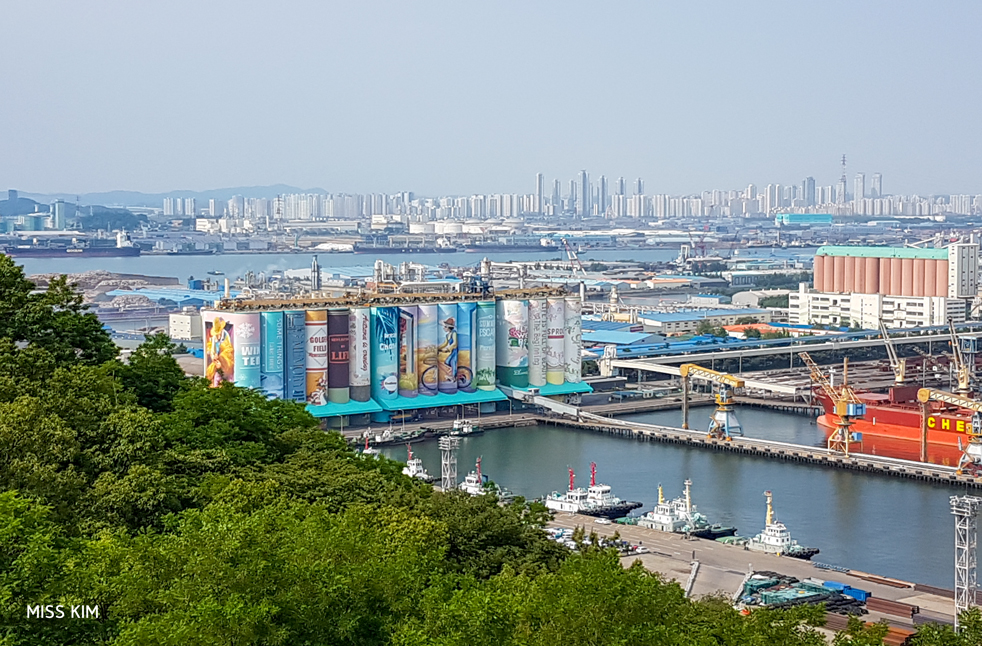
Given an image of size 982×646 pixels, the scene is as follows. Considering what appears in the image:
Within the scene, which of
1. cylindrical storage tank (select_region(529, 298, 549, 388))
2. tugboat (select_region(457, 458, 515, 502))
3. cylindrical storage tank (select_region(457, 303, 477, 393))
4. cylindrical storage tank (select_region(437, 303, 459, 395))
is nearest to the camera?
tugboat (select_region(457, 458, 515, 502))

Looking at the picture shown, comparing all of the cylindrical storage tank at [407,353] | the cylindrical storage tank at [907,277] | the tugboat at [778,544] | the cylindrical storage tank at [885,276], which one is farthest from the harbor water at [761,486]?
the cylindrical storage tank at [885,276]

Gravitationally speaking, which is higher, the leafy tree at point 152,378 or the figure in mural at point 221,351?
the leafy tree at point 152,378

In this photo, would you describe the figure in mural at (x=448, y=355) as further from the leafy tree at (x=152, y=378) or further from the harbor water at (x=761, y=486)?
the leafy tree at (x=152, y=378)

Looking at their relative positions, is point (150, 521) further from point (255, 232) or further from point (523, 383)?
point (255, 232)

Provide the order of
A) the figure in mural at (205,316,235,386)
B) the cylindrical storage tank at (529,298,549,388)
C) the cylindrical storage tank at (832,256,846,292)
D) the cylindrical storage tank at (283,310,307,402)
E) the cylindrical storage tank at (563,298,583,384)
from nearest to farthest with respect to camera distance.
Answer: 1. the figure in mural at (205,316,235,386)
2. the cylindrical storage tank at (283,310,307,402)
3. the cylindrical storage tank at (529,298,549,388)
4. the cylindrical storage tank at (563,298,583,384)
5. the cylindrical storage tank at (832,256,846,292)

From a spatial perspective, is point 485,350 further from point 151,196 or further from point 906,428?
point 151,196

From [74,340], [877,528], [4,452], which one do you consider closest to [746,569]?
[877,528]

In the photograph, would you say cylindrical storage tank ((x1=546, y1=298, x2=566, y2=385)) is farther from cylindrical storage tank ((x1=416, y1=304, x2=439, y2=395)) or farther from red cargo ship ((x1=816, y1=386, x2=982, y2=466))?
red cargo ship ((x1=816, y1=386, x2=982, y2=466))

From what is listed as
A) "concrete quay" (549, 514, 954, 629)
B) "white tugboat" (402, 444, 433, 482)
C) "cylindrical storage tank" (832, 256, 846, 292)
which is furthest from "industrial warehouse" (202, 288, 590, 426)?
"cylindrical storage tank" (832, 256, 846, 292)

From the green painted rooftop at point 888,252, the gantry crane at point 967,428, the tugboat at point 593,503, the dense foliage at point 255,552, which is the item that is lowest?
the tugboat at point 593,503
